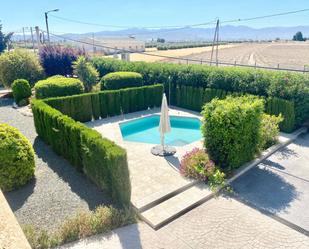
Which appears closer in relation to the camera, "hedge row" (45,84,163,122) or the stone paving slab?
the stone paving slab

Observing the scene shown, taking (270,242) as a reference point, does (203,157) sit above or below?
above

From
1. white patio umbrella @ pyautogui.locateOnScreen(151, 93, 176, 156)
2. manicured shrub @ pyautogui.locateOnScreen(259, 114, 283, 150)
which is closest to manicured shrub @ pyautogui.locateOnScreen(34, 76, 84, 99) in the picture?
white patio umbrella @ pyautogui.locateOnScreen(151, 93, 176, 156)

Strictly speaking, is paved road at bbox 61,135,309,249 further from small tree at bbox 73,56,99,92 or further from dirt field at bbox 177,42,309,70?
dirt field at bbox 177,42,309,70

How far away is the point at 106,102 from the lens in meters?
16.8

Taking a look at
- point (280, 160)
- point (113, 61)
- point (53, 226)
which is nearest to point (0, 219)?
point (53, 226)

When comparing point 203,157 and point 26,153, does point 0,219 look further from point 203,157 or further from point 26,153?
point 203,157

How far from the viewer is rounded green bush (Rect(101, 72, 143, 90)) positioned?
19656 millimetres

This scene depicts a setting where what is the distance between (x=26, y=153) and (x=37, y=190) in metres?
1.30

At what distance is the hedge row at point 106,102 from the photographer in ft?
49.1

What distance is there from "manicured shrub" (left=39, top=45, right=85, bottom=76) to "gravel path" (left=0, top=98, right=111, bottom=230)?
16903mm

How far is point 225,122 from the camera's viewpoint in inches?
356

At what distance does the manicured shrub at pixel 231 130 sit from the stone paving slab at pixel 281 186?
85cm

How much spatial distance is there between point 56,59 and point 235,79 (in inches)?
709

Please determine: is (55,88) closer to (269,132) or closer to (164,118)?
(164,118)
